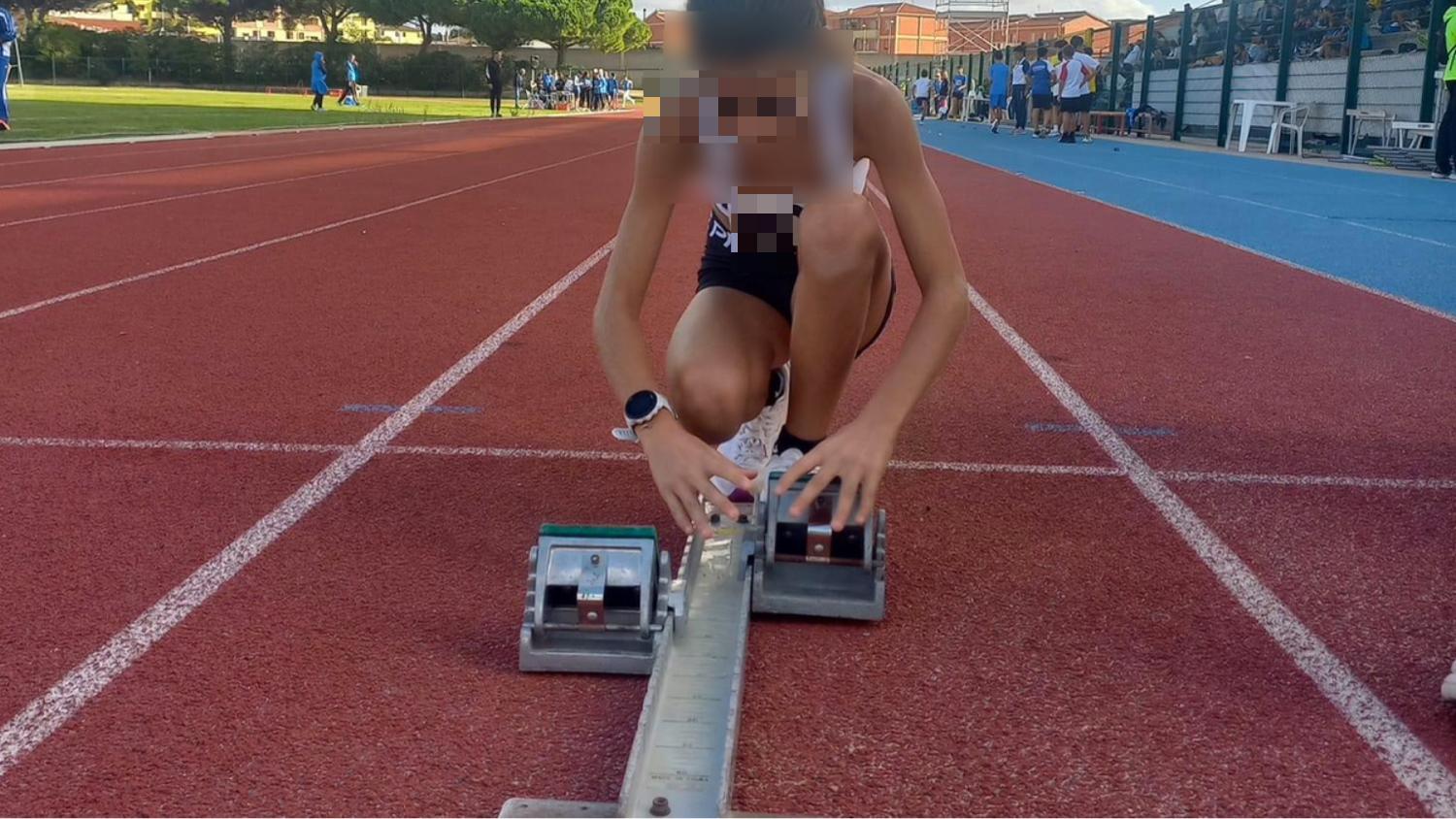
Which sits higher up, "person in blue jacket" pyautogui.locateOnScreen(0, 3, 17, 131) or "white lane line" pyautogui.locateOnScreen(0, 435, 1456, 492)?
"person in blue jacket" pyautogui.locateOnScreen(0, 3, 17, 131)

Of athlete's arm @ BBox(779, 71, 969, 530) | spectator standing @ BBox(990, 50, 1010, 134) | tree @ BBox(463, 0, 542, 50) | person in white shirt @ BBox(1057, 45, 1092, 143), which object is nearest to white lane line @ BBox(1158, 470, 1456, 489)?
athlete's arm @ BBox(779, 71, 969, 530)

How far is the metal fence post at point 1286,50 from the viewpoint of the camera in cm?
2155

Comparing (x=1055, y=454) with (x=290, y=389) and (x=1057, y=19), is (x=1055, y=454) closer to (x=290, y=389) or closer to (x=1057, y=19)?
(x=290, y=389)

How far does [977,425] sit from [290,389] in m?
2.48

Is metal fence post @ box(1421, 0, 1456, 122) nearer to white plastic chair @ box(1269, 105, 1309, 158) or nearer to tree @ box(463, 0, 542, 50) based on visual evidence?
white plastic chair @ box(1269, 105, 1309, 158)

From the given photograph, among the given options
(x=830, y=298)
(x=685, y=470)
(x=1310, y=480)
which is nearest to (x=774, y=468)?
(x=830, y=298)

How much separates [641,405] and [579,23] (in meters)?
81.1

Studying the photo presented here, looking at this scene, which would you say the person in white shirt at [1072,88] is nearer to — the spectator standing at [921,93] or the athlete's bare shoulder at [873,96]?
the spectator standing at [921,93]

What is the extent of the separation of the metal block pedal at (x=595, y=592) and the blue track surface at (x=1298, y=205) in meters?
5.52

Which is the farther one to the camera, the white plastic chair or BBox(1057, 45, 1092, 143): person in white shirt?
BBox(1057, 45, 1092, 143): person in white shirt

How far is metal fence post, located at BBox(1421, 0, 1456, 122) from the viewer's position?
16.6m

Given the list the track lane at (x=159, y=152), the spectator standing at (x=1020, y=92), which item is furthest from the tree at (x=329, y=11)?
the track lane at (x=159, y=152)

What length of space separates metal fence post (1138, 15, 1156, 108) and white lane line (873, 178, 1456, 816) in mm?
27433

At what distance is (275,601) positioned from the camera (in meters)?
2.75
